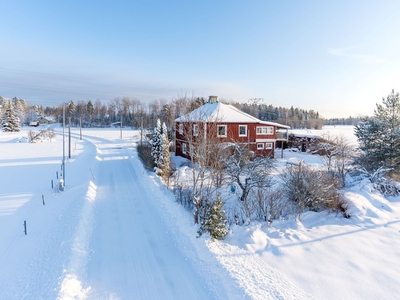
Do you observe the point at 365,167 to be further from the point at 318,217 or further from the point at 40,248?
the point at 40,248

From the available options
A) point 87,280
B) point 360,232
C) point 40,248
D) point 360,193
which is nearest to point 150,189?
point 40,248

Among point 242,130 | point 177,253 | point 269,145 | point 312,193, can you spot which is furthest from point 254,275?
point 269,145

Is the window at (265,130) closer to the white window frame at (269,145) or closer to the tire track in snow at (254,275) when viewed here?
the white window frame at (269,145)

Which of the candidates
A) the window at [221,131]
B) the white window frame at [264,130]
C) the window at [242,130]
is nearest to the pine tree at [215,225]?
the window at [221,131]

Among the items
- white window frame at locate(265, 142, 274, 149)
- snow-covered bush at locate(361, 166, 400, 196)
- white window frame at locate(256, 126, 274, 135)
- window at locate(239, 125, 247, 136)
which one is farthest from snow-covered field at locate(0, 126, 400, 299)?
white window frame at locate(265, 142, 274, 149)

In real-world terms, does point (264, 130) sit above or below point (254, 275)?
above

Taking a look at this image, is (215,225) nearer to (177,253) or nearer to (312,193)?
(177,253)

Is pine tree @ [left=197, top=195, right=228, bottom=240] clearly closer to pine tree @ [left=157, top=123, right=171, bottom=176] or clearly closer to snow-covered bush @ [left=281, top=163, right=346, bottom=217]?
snow-covered bush @ [left=281, top=163, right=346, bottom=217]
